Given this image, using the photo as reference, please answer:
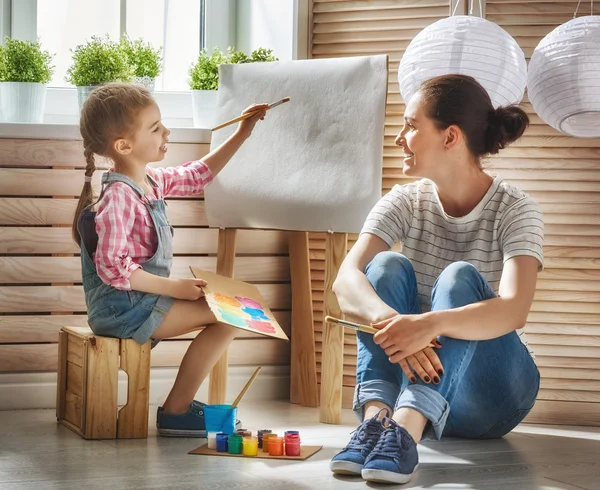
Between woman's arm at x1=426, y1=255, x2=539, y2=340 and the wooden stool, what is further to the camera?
the wooden stool

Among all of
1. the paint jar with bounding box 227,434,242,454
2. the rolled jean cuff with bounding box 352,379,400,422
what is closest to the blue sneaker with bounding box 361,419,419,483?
the rolled jean cuff with bounding box 352,379,400,422

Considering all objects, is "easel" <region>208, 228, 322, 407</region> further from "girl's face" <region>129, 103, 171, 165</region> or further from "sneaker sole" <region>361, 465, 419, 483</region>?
"sneaker sole" <region>361, 465, 419, 483</region>

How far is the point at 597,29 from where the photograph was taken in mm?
1908

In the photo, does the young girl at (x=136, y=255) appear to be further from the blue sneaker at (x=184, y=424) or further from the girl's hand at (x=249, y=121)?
the girl's hand at (x=249, y=121)

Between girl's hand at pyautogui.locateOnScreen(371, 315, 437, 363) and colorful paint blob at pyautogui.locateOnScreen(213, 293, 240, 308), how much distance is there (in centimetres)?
46

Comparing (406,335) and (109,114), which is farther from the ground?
(109,114)

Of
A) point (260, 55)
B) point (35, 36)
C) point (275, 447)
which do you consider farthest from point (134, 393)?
point (35, 36)

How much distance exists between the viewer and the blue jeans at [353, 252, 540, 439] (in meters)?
1.61

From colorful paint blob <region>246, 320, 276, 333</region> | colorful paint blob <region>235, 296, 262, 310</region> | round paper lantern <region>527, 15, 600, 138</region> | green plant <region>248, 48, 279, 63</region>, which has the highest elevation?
green plant <region>248, 48, 279, 63</region>

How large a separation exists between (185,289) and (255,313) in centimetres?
17

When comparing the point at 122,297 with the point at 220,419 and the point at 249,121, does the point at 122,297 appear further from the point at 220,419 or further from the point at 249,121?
the point at 249,121

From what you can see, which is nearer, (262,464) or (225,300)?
(262,464)

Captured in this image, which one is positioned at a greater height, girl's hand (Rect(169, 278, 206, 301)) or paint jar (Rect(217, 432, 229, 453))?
girl's hand (Rect(169, 278, 206, 301))

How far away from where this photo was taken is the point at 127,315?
1.95 metres
